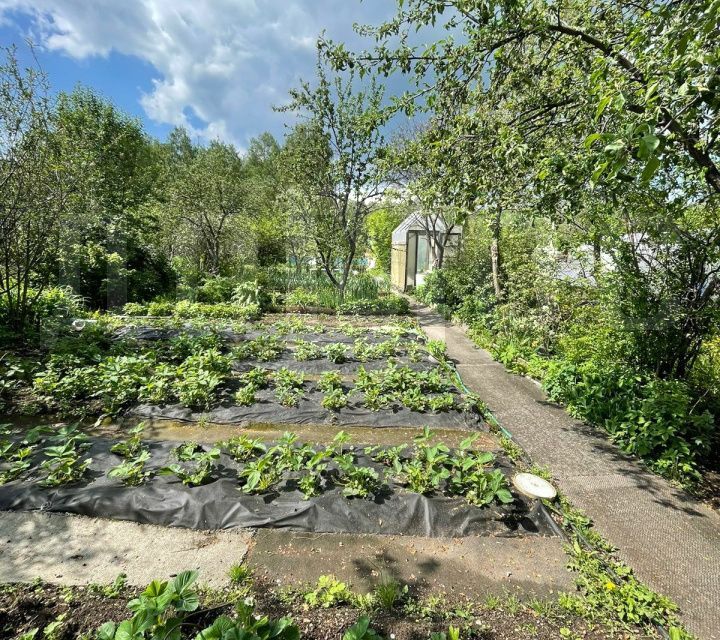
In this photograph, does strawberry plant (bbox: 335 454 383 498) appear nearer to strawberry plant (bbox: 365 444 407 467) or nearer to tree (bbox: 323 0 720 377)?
strawberry plant (bbox: 365 444 407 467)

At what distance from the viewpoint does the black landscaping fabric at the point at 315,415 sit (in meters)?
4.48

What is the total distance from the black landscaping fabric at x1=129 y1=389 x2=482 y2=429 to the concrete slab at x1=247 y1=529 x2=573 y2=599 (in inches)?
72.4

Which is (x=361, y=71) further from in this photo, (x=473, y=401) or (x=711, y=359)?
(x=711, y=359)

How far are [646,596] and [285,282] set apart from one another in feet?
42.8

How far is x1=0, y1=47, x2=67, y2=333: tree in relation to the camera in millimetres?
5609

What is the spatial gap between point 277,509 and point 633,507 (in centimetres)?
324

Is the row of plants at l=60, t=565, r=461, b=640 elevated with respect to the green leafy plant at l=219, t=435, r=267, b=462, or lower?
lower

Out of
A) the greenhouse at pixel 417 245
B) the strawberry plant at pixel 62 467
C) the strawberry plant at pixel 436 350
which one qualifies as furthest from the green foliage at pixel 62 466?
the greenhouse at pixel 417 245

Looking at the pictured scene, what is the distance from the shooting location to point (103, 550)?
2473 mm

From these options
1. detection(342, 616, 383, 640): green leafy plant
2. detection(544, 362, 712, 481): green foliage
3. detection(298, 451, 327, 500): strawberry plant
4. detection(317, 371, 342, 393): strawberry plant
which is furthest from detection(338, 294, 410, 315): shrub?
detection(342, 616, 383, 640): green leafy plant

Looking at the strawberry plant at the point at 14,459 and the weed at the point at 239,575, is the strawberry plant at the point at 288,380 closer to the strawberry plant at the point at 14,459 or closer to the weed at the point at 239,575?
the strawberry plant at the point at 14,459

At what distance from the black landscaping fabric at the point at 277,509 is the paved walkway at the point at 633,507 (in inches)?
27.2

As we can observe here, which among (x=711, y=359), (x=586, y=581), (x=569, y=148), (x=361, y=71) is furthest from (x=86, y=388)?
(x=711, y=359)

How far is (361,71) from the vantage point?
339 centimetres
